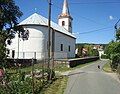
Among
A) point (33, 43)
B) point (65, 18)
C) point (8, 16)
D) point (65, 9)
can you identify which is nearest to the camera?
point (8, 16)

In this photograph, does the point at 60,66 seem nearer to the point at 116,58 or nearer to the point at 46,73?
the point at 116,58

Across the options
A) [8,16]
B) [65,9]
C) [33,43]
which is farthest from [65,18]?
[8,16]

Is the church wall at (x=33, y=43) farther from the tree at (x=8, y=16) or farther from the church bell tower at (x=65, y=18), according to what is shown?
the church bell tower at (x=65, y=18)

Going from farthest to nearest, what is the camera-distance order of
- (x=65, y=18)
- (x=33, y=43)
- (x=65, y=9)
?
1. (x=65, y=18)
2. (x=65, y=9)
3. (x=33, y=43)

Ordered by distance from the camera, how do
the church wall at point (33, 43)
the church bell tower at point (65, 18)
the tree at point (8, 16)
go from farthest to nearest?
the church bell tower at point (65, 18)
the church wall at point (33, 43)
the tree at point (8, 16)

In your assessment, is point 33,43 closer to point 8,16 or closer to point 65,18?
point 8,16

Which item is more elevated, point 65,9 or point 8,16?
point 65,9

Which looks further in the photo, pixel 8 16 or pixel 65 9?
pixel 65 9

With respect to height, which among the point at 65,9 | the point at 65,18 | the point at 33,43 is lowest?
the point at 33,43

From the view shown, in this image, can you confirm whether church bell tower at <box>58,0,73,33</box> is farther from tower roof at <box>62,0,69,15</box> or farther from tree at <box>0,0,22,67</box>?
tree at <box>0,0,22,67</box>

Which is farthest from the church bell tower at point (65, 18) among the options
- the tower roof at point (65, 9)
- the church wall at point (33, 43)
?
the church wall at point (33, 43)

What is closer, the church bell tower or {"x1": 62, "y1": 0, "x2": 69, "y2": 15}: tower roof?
{"x1": 62, "y1": 0, "x2": 69, "y2": 15}: tower roof

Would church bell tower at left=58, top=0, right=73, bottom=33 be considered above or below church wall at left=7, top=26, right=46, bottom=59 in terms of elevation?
above

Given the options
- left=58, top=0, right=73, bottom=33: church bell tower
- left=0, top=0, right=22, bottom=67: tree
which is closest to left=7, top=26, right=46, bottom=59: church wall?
left=0, top=0, right=22, bottom=67: tree
